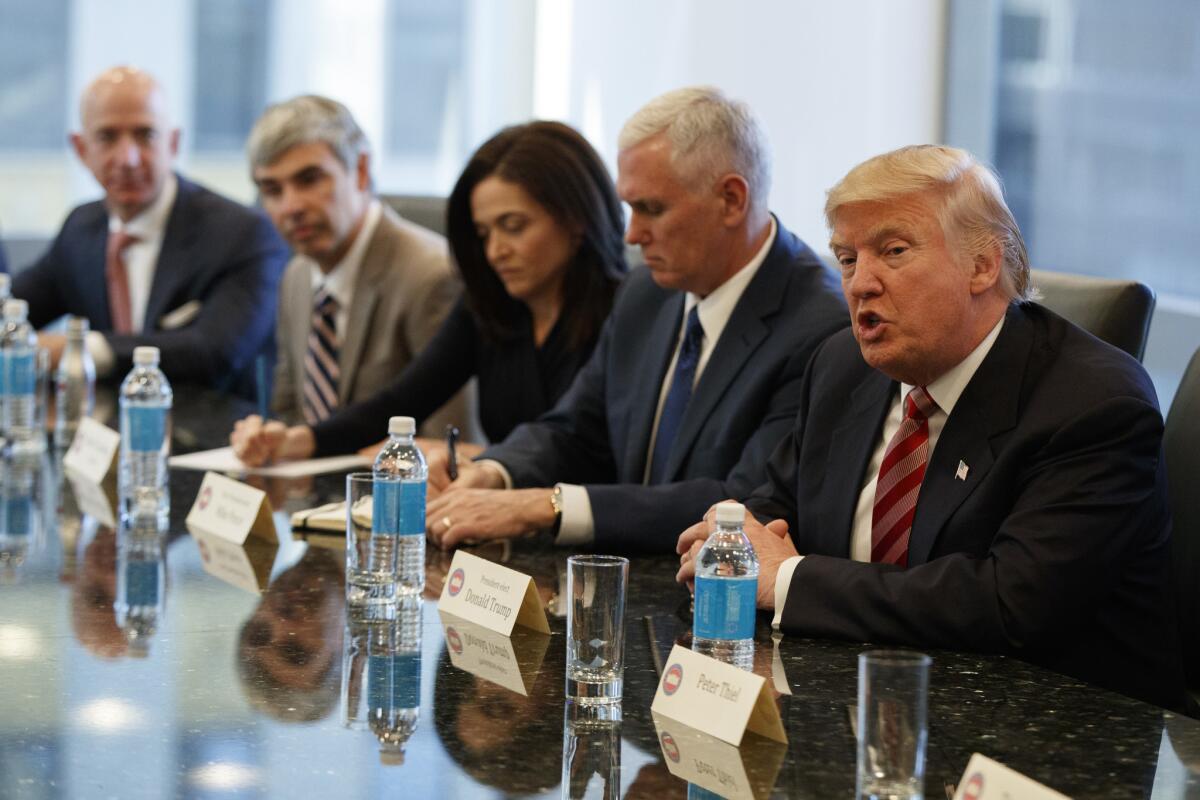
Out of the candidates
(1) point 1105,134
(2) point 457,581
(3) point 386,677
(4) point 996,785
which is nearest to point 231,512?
(2) point 457,581

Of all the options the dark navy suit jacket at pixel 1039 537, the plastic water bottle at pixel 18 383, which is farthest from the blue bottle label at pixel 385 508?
the plastic water bottle at pixel 18 383

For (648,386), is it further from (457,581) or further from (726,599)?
(726,599)

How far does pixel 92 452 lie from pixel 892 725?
7.42ft

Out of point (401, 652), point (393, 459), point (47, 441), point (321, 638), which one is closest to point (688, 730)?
point (401, 652)

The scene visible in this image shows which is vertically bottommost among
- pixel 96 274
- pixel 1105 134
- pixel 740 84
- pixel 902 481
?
pixel 902 481

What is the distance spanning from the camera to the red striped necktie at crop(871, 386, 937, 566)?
212 centimetres

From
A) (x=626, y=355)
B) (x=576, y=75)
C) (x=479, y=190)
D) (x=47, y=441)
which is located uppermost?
(x=576, y=75)

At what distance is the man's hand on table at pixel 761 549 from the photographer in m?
1.99

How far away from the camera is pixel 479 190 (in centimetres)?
351

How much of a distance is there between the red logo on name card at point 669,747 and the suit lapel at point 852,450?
73 cm

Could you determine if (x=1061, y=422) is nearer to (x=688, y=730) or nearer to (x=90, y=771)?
(x=688, y=730)

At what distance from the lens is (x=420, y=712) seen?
5.34ft

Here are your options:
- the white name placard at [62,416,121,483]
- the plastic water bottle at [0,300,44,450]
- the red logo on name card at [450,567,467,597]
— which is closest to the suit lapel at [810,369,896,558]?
the red logo on name card at [450,567,467,597]

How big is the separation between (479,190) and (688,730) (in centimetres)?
213
